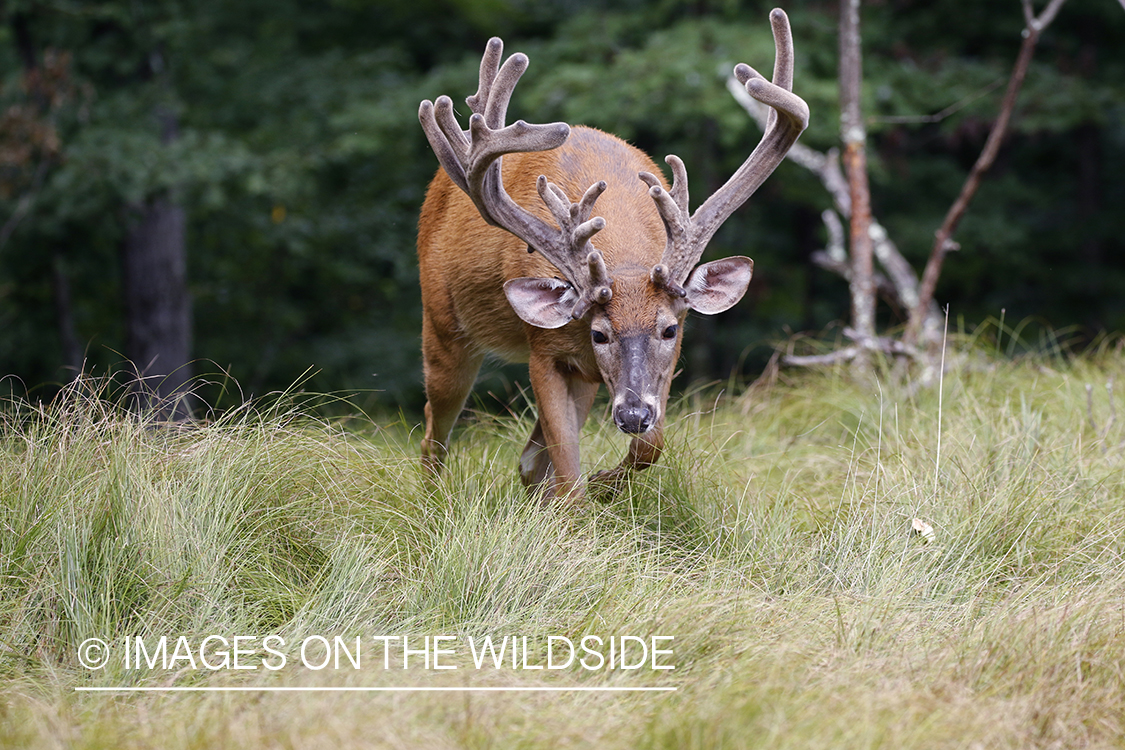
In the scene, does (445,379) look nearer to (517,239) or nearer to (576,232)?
(517,239)

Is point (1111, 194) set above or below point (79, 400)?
below

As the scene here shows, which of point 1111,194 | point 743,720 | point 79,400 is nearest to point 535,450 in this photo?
point 79,400

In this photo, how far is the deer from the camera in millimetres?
Result: 4477

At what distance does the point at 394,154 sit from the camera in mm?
14148

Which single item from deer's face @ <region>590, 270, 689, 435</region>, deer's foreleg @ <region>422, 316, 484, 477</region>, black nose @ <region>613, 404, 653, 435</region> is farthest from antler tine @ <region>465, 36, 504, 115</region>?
black nose @ <region>613, 404, 653, 435</region>

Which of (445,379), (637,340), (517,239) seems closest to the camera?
(637,340)

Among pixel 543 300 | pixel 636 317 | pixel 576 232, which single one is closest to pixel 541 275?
pixel 543 300

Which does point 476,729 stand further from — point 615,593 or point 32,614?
point 32,614

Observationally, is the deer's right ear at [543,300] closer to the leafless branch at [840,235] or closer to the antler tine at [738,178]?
the antler tine at [738,178]

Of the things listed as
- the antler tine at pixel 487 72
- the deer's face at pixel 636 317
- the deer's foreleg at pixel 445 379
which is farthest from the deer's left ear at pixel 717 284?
the deer's foreleg at pixel 445 379

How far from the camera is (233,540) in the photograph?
4.00 m

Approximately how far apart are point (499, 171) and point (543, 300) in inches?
22.8

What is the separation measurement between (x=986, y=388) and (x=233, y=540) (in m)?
4.19

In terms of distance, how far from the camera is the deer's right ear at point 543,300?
15.1ft
